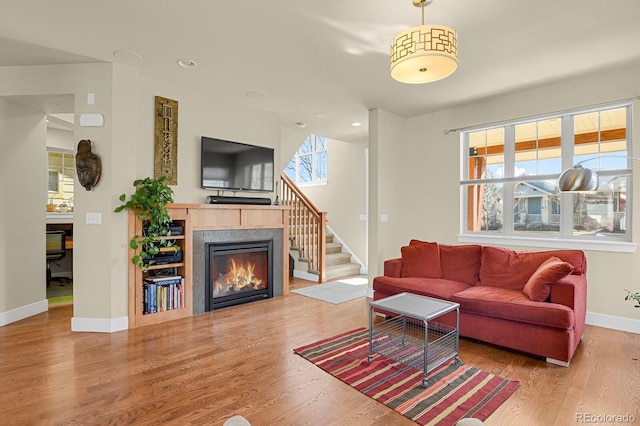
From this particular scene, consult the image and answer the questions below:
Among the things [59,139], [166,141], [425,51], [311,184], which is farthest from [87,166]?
[311,184]

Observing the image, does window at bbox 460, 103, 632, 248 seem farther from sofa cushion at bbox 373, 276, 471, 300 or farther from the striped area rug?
the striped area rug

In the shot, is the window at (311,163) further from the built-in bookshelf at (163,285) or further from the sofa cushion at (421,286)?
the built-in bookshelf at (163,285)

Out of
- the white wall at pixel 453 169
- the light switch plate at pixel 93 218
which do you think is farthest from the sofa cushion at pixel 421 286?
the light switch plate at pixel 93 218

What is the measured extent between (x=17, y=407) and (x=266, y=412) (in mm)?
1580

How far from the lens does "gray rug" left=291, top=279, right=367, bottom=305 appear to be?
16.0 feet

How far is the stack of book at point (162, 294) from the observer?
12.2 ft

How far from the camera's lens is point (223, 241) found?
4363mm

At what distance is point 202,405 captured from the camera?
2.14 metres

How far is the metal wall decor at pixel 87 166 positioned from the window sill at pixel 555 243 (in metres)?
4.63

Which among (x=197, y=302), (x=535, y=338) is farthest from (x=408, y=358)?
(x=197, y=302)

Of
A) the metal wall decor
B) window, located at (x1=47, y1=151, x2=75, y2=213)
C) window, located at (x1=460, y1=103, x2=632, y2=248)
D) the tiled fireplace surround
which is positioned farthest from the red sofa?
window, located at (x1=47, y1=151, x2=75, y2=213)

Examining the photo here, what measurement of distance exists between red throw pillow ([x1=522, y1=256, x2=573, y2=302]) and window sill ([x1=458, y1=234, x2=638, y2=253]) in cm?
121

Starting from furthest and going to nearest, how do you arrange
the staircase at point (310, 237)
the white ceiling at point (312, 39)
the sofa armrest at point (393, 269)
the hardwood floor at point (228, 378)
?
the staircase at point (310, 237) < the sofa armrest at point (393, 269) < the white ceiling at point (312, 39) < the hardwood floor at point (228, 378)

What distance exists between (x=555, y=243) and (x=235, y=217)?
13.2 ft
